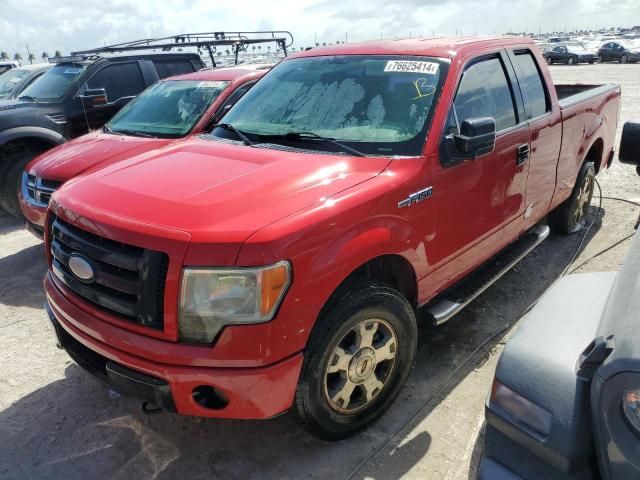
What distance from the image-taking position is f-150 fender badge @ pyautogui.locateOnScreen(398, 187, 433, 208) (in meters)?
2.58

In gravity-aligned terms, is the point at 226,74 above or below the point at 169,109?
above

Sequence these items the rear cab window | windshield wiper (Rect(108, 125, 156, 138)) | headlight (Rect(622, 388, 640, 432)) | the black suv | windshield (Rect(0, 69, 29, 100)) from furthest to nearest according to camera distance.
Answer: windshield (Rect(0, 69, 29, 100)), the black suv, windshield wiper (Rect(108, 125, 156, 138)), the rear cab window, headlight (Rect(622, 388, 640, 432))

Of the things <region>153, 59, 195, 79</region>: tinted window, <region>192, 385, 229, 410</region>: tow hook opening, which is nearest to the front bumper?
<region>192, 385, 229, 410</region>: tow hook opening

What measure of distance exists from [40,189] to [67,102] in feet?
8.31

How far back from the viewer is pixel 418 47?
3.30m

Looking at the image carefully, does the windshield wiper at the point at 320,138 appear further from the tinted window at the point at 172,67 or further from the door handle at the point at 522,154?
the tinted window at the point at 172,67

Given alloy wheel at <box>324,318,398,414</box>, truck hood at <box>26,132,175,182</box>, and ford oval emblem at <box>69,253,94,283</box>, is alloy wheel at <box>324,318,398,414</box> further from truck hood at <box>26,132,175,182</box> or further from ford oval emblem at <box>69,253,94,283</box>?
truck hood at <box>26,132,175,182</box>

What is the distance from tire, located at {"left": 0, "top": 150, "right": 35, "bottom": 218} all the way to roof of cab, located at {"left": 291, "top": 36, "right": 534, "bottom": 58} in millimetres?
4432

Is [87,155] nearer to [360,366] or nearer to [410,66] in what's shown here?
[410,66]

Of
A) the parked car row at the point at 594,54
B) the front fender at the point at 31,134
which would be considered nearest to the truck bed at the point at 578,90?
the front fender at the point at 31,134

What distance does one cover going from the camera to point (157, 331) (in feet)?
7.03

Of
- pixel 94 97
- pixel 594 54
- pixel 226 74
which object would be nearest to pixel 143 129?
pixel 226 74

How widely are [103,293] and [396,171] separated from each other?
1528 millimetres

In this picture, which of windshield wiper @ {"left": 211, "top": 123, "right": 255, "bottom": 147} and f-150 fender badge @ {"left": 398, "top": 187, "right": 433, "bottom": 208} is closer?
f-150 fender badge @ {"left": 398, "top": 187, "right": 433, "bottom": 208}
